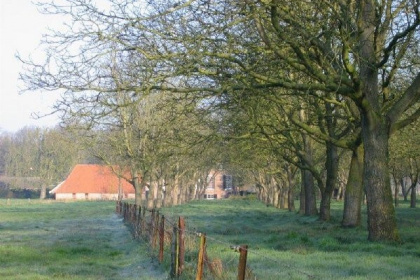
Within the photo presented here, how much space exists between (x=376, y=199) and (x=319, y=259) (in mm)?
4488

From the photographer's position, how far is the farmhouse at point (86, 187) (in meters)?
120

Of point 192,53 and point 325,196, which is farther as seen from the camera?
point 325,196

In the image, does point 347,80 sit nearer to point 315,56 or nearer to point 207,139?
point 315,56

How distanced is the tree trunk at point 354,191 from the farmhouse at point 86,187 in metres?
94.2

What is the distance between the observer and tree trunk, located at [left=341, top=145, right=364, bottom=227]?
25.7m

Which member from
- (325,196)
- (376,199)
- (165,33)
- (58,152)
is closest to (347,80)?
(376,199)

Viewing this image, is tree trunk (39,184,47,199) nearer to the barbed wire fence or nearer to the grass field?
the grass field

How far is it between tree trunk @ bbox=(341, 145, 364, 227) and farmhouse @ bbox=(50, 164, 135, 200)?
94196mm

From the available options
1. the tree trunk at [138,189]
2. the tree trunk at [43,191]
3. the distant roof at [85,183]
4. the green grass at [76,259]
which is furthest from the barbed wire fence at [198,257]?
the distant roof at [85,183]

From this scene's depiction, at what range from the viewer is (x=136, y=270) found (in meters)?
15.6

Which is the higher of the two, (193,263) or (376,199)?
(376,199)

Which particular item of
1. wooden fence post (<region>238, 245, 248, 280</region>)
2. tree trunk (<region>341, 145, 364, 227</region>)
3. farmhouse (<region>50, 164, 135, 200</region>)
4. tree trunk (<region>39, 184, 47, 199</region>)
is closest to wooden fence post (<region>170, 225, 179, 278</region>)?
wooden fence post (<region>238, 245, 248, 280</region>)

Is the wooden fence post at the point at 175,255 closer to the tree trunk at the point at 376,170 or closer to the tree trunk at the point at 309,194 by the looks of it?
the tree trunk at the point at 376,170

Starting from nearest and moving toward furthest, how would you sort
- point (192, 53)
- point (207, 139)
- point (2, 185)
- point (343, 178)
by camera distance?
point (192, 53) < point (207, 139) < point (343, 178) < point (2, 185)
